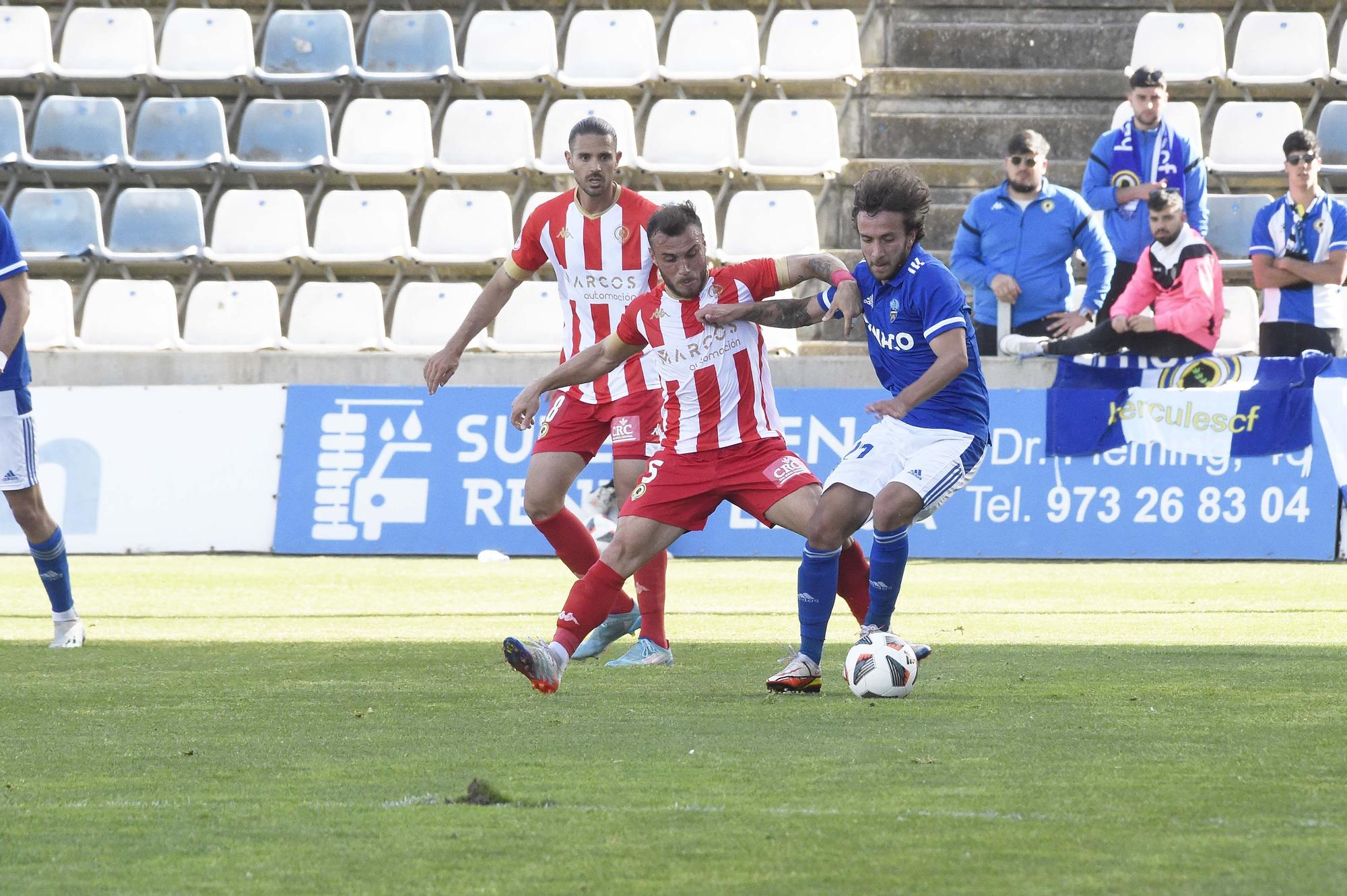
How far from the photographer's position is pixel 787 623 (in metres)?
8.35

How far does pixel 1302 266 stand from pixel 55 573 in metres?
8.33

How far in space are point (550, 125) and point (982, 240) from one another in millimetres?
4901

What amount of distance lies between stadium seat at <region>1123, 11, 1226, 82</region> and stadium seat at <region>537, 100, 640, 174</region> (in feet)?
14.3

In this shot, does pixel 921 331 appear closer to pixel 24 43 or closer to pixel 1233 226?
pixel 1233 226

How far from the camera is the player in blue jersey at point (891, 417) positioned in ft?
19.4

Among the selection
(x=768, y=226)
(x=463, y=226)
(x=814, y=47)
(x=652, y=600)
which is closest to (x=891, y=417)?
(x=652, y=600)

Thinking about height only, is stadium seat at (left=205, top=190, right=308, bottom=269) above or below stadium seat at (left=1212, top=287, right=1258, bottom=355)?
above

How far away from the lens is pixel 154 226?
15.8 meters

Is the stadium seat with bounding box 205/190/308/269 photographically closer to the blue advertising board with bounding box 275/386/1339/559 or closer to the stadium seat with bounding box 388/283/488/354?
the stadium seat with bounding box 388/283/488/354

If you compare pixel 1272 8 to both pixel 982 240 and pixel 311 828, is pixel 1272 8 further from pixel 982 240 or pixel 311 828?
pixel 311 828

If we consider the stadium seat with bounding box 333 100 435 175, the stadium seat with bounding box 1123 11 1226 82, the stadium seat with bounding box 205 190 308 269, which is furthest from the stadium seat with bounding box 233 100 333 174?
the stadium seat with bounding box 1123 11 1226 82

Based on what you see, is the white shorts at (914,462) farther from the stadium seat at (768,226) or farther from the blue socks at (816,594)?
the stadium seat at (768,226)

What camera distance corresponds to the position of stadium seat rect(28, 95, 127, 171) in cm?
1619

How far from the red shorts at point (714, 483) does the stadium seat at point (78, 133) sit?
447 inches
